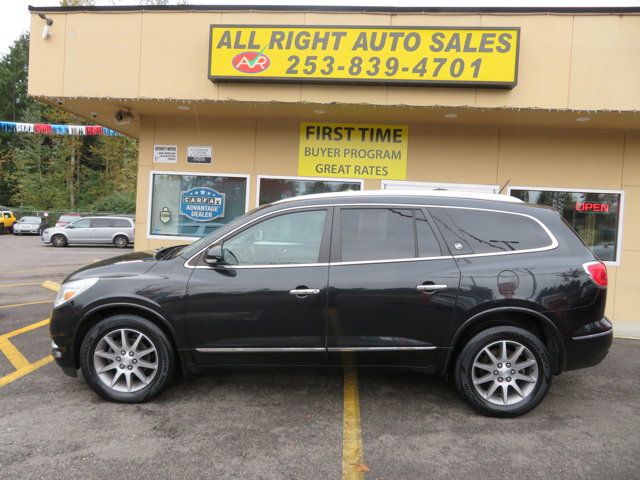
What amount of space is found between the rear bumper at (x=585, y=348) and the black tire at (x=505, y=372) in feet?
0.63

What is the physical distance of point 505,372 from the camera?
3.89 m

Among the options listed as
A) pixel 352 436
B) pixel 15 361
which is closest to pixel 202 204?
pixel 15 361

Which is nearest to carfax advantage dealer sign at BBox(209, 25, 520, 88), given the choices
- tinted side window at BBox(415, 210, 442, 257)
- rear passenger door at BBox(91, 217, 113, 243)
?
tinted side window at BBox(415, 210, 442, 257)

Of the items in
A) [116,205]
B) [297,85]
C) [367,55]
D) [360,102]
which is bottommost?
[116,205]

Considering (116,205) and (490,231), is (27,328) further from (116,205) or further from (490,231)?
(116,205)

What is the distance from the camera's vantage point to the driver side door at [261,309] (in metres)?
3.83

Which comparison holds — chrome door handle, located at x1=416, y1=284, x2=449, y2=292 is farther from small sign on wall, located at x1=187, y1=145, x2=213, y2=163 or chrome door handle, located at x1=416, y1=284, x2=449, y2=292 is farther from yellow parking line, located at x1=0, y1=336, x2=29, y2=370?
small sign on wall, located at x1=187, y1=145, x2=213, y2=163

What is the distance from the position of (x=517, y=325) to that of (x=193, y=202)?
614 cm

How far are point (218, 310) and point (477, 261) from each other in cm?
216

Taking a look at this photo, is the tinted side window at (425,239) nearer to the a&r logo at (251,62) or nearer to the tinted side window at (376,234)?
the tinted side window at (376,234)

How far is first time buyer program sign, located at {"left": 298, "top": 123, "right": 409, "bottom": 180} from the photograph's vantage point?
8.12 meters

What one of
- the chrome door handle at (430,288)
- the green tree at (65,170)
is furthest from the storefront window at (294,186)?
the green tree at (65,170)

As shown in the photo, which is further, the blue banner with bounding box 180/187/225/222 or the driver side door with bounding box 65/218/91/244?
the driver side door with bounding box 65/218/91/244

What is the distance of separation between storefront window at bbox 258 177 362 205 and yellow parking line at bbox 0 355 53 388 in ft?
14.0
